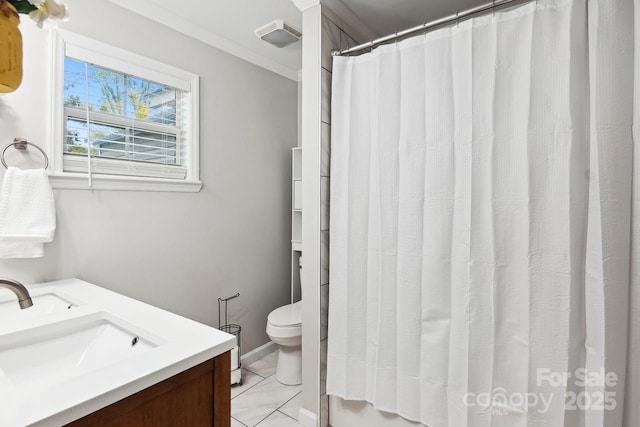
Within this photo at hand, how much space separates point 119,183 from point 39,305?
740mm

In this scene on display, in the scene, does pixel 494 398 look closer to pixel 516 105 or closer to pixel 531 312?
pixel 531 312

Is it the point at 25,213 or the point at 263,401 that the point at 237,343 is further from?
the point at 25,213

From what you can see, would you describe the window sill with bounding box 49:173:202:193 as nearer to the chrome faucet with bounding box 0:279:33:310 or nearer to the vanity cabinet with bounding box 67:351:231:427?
the chrome faucet with bounding box 0:279:33:310

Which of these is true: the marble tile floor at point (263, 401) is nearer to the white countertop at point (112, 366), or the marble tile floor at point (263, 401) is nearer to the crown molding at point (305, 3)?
the white countertop at point (112, 366)

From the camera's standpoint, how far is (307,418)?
1.91 meters

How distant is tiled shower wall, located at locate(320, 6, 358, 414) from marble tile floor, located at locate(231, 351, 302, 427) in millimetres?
291

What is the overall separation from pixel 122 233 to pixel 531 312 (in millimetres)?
2045

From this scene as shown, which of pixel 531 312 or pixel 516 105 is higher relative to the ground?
pixel 516 105

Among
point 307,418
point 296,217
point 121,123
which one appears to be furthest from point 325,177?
point 307,418

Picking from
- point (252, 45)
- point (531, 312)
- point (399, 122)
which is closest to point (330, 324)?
point (531, 312)

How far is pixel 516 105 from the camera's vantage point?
51.9 inches

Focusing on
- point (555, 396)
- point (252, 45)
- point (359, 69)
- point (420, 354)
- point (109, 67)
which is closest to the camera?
point (555, 396)

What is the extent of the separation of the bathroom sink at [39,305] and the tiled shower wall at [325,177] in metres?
1.14

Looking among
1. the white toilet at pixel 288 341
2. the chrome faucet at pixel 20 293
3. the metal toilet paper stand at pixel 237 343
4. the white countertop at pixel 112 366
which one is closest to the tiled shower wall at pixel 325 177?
the white toilet at pixel 288 341
